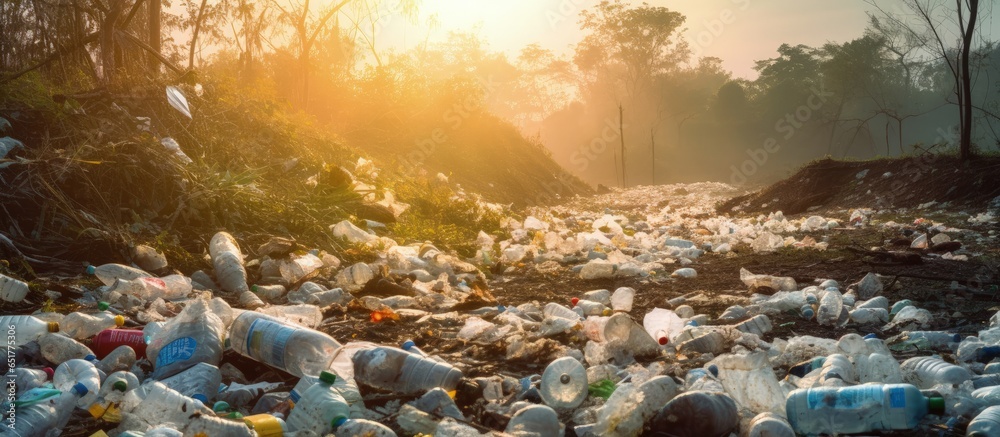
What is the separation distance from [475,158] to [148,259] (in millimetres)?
14640

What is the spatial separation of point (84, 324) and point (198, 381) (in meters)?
0.95

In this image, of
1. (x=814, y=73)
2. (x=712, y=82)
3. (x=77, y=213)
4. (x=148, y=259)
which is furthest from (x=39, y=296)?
(x=712, y=82)

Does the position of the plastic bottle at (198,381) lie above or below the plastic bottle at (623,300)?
above

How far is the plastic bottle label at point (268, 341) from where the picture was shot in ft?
7.88

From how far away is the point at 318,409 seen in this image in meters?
Result: 1.88

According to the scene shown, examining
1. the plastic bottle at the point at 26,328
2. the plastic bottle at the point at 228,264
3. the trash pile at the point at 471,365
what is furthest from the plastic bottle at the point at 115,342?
A: the plastic bottle at the point at 228,264

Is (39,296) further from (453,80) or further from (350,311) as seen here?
(453,80)

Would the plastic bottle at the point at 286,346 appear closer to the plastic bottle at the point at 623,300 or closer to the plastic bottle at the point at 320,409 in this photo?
the plastic bottle at the point at 320,409

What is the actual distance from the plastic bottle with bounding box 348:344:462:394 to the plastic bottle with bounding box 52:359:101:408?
0.78 m

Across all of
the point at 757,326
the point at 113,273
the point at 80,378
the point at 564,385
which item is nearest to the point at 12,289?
the point at 113,273

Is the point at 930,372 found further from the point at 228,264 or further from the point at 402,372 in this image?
the point at 228,264

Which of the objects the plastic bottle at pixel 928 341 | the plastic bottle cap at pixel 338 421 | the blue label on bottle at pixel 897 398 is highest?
the plastic bottle cap at pixel 338 421

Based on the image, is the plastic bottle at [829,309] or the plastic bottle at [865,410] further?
the plastic bottle at [829,309]

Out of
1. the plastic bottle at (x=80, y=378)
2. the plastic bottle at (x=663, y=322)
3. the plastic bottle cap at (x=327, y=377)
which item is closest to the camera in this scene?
the plastic bottle cap at (x=327, y=377)
